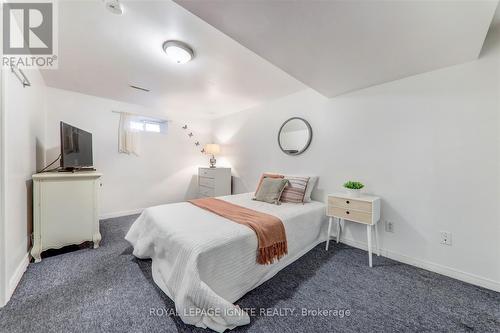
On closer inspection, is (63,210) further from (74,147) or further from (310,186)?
(310,186)

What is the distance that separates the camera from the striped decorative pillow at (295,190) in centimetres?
255

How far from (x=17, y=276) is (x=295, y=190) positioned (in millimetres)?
2891

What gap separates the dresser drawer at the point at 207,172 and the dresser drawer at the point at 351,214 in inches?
98.3

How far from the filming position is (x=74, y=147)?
2.37m

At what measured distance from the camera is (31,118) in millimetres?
2141

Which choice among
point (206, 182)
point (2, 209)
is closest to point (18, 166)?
point (2, 209)

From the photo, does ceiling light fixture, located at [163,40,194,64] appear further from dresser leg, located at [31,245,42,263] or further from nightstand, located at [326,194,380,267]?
dresser leg, located at [31,245,42,263]

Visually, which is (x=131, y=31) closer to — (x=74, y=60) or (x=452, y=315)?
(x=74, y=60)

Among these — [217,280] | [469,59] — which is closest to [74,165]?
[217,280]

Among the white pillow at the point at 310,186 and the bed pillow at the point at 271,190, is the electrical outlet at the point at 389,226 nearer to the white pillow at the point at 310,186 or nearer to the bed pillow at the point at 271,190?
the white pillow at the point at 310,186

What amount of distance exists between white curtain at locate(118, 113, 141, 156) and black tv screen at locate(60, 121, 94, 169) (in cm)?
66

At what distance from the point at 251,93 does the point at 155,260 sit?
268cm

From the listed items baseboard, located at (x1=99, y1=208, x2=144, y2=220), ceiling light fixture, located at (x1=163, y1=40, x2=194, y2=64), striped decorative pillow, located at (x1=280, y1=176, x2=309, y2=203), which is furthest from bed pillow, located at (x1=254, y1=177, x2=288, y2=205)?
baseboard, located at (x1=99, y1=208, x2=144, y2=220)

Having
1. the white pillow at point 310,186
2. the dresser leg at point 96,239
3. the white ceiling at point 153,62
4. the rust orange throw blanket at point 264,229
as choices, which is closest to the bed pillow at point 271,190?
the white pillow at point 310,186
